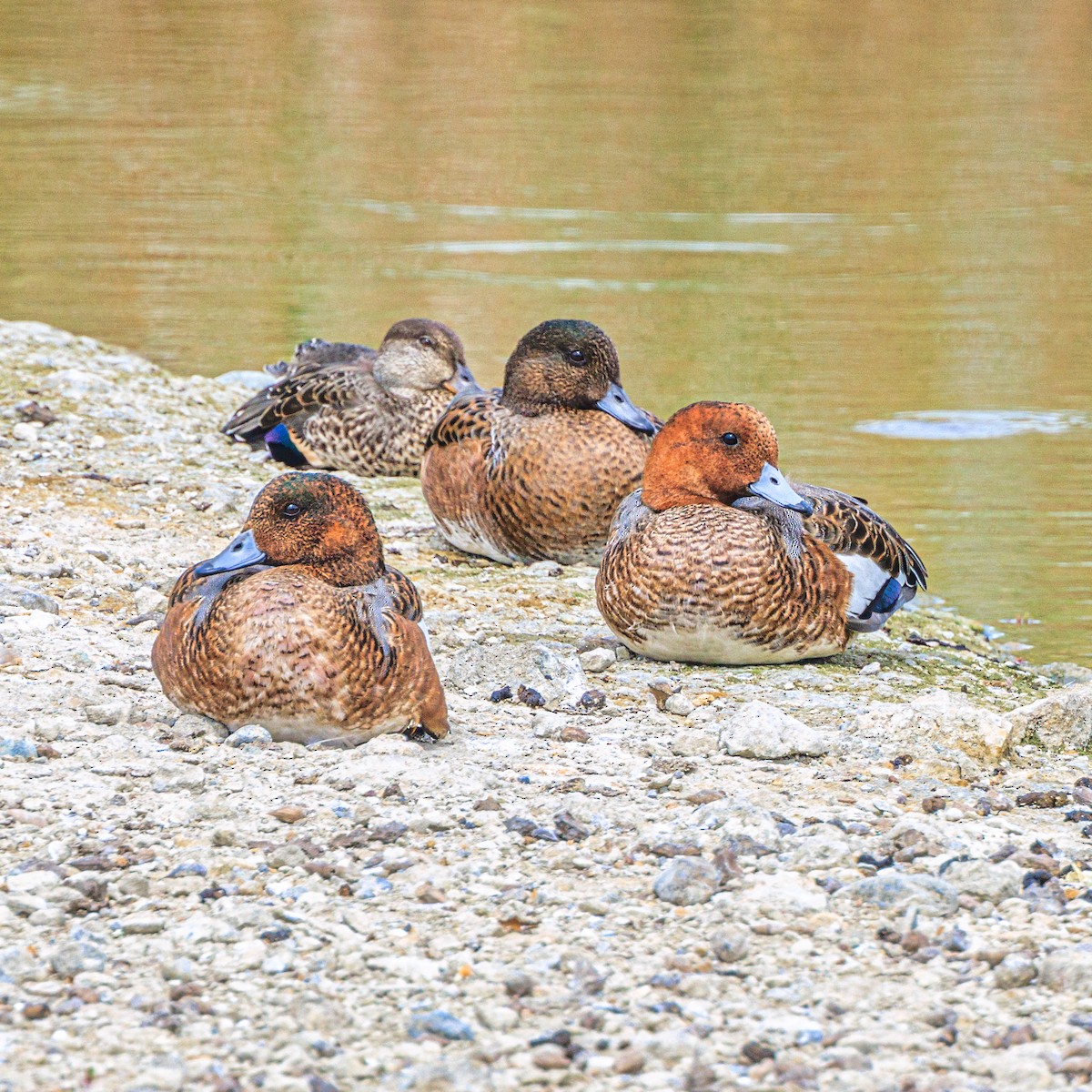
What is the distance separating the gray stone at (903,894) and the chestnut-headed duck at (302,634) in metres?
1.43

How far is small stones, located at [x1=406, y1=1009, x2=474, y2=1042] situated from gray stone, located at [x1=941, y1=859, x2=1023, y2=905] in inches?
47.8

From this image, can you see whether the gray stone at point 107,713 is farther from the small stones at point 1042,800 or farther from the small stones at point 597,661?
the small stones at point 1042,800

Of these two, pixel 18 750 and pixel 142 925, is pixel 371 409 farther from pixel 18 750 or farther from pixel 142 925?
pixel 142 925

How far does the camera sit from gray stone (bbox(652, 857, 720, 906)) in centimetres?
378

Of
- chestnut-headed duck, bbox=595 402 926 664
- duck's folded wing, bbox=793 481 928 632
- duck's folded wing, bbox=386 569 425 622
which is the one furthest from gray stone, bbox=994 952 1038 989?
duck's folded wing, bbox=793 481 928 632

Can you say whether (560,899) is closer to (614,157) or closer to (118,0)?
(614,157)

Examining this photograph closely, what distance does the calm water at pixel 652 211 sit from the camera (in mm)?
11633

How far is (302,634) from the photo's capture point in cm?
464

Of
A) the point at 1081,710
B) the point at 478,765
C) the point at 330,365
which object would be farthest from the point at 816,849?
the point at 330,365

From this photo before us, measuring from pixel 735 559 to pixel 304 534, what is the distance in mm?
1611

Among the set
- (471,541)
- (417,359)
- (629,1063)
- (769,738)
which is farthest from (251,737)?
(417,359)

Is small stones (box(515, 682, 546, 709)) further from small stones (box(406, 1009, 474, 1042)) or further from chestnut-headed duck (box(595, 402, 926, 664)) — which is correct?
small stones (box(406, 1009, 474, 1042))

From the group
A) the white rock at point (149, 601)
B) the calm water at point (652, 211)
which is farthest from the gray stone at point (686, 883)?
the calm water at point (652, 211)

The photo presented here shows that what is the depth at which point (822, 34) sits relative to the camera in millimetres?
33375
